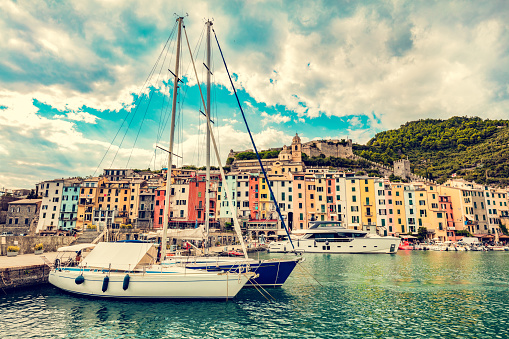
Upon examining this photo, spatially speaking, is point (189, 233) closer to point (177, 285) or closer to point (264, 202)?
point (177, 285)

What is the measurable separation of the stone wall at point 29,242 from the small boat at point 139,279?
1345 centimetres

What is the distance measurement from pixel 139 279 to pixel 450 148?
539 feet

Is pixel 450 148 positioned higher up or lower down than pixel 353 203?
higher up

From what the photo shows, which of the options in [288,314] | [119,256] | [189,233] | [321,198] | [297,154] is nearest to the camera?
[288,314]

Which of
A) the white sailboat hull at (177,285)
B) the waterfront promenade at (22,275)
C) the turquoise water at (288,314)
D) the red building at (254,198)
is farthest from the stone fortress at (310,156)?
the white sailboat hull at (177,285)

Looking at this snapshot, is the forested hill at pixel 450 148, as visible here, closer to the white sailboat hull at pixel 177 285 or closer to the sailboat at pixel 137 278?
the white sailboat hull at pixel 177 285

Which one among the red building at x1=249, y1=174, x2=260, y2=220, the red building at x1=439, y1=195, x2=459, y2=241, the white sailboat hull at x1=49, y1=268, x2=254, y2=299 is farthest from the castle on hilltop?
the white sailboat hull at x1=49, y1=268, x2=254, y2=299

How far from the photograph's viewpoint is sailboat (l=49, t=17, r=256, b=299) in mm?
17047

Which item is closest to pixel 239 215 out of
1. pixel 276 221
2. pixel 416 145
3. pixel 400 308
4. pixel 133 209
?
pixel 276 221

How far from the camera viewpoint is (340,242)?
4956cm

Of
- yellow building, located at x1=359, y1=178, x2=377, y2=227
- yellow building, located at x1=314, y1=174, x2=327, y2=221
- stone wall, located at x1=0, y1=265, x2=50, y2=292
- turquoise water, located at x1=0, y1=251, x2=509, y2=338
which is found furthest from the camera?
yellow building, located at x1=314, y1=174, x2=327, y2=221

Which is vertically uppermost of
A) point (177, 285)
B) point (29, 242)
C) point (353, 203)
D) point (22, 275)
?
point (353, 203)

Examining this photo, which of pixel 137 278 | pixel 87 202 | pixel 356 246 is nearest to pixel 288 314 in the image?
pixel 137 278

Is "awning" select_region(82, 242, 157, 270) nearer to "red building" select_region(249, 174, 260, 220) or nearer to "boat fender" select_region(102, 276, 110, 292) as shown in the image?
"boat fender" select_region(102, 276, 110, 292)
